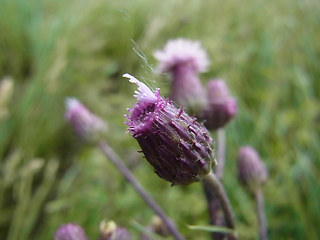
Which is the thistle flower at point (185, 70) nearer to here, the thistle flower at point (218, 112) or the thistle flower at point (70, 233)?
the thistle flower at point (218, 112)

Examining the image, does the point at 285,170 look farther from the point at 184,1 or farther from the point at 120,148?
the point at 184,1

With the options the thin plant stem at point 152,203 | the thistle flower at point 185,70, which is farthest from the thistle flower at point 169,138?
the thistle flower at point 185,70

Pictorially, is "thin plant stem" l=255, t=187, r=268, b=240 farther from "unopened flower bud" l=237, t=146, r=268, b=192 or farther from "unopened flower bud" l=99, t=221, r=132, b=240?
"unopened flower bud" l=99, t=221, r=132, b=240

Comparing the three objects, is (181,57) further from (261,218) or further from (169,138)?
(169,138)

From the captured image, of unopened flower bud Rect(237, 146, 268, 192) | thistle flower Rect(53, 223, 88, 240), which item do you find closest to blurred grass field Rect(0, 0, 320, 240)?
thistle flower Rect(53, 223, 88, 240)

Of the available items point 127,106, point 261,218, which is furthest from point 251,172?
point 127,106

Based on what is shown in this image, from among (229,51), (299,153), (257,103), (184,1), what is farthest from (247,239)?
(184,1)
